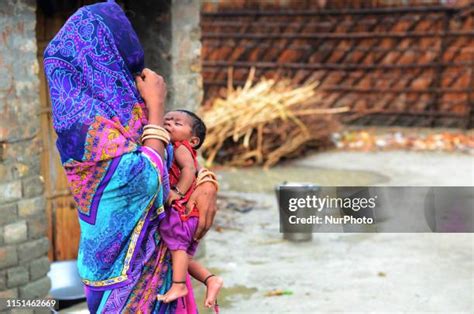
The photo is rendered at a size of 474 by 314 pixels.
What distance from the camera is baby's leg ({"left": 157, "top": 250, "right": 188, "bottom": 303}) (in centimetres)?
265

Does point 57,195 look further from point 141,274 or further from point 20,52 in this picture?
point 141,274

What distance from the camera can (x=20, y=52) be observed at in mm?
4449

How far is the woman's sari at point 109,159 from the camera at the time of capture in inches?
96.4

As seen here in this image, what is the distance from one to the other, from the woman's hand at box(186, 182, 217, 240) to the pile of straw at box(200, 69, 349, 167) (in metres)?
7.23

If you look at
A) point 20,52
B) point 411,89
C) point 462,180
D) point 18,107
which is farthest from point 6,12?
point 411,89

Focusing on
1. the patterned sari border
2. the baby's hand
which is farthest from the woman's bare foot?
the baby's hand

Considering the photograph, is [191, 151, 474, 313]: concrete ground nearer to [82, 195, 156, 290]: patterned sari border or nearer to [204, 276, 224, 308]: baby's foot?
[204, 276, 224, 308]: baby's foot

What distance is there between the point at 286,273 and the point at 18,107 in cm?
253

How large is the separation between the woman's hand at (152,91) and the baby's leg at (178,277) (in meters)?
0.52

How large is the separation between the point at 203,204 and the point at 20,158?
2188 mm

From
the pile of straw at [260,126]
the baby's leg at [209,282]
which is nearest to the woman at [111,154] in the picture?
the baby's leg at [209,282]

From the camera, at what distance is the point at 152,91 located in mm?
2611

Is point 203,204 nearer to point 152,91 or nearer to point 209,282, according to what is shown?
point 209,282

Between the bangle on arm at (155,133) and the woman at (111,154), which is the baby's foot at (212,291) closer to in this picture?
the woman at (111,154)
